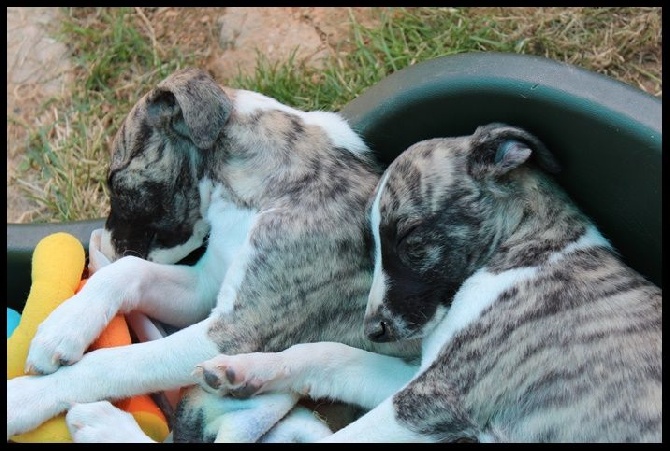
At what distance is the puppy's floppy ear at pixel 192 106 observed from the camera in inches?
120

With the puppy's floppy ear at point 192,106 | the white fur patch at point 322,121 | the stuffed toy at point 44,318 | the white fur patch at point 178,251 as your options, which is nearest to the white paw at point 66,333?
the stuffed toy at point 44,318

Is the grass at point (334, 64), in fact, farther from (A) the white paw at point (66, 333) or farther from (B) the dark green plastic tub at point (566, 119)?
(A) the white paw at point (66, 333)

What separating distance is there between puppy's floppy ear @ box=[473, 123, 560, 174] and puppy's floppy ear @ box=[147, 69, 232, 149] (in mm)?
849

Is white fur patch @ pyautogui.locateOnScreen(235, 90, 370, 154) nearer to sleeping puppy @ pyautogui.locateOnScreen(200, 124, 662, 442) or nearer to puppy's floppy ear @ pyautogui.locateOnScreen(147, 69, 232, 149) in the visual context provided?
puppy's floppy ear @ pyautogui.locateOnScreen(147, 69, 232, 149)

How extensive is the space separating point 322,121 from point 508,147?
747 mm

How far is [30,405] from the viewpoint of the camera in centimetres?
295

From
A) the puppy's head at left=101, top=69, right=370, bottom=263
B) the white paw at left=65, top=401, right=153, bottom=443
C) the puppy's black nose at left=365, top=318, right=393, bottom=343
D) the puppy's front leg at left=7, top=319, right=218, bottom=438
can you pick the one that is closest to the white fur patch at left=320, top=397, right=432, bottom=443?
the puppy's black nose at left=365, top=318, right=393, bottom=343

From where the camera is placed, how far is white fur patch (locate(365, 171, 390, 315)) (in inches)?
116

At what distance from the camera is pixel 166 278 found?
10.8 feet

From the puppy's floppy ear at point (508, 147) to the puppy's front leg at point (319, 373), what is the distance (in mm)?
766

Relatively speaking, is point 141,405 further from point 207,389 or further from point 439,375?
point 439,375

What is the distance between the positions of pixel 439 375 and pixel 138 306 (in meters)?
1.13
